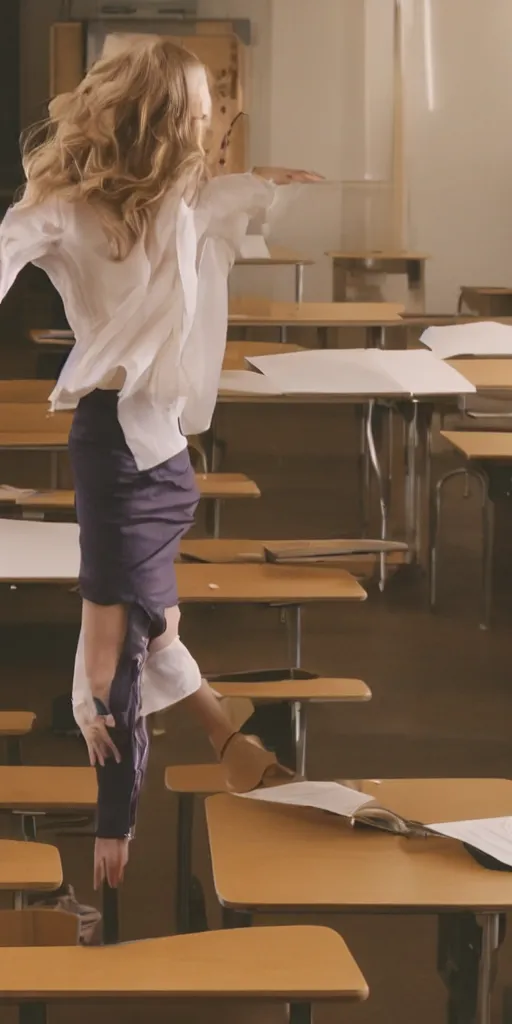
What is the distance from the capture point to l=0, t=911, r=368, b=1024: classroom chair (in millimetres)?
1208

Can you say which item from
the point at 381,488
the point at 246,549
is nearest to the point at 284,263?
the point at 381,488

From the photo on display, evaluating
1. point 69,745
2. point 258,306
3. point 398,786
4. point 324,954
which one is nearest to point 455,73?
point 258,306

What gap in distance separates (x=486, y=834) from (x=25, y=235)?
98 cm

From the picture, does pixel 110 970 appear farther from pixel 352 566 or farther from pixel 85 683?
pixel 352 566

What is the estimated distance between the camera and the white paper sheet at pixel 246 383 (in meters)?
4.23

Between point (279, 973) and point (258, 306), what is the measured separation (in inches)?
176

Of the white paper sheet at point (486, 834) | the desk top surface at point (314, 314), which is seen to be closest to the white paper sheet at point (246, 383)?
the desk top surface at point (314, 314)

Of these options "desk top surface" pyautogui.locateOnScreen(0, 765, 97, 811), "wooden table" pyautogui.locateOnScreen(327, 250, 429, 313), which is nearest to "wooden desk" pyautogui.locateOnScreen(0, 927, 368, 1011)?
"desk top surface" pyautogui.locateOnScreen(0, 765, 97, 811)

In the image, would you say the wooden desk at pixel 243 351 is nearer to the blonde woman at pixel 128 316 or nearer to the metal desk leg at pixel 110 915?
the blonde woman at pixel 128 316

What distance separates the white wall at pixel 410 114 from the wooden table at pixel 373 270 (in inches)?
2.3

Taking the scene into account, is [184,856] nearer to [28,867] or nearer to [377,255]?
[28,867]

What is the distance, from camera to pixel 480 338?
14.4 ft

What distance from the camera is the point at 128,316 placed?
6.79 feet

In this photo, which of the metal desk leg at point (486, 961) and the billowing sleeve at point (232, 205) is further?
A: the billowing sleeve at point (232, 205)
